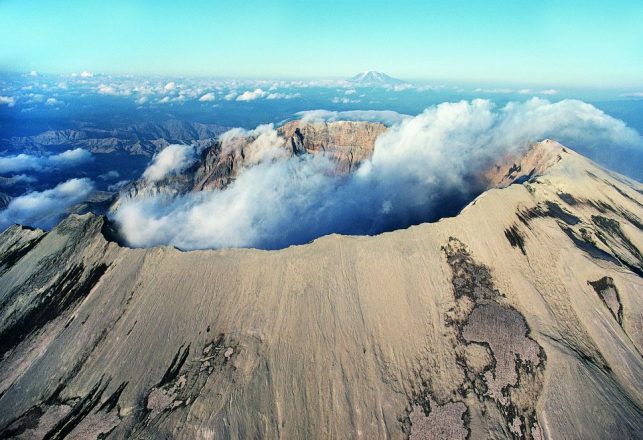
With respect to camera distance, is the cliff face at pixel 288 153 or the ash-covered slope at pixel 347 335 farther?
the cliff face at pixel 288 153

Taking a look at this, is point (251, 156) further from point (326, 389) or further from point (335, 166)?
point (326, 389)

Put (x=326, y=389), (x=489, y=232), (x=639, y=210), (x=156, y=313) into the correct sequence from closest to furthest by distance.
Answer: (x=326, y=389), (x=156, y=313), (x=489, y=232), (x=639, y=210)

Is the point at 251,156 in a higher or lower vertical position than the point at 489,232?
lower

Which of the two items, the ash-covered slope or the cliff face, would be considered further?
the cliff face

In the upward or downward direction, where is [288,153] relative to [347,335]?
downward

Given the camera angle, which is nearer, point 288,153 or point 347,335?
point 347,335

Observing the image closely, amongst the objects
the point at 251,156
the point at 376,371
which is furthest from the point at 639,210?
the point at 251,156

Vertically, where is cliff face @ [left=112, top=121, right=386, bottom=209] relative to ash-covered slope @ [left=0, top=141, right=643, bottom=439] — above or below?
below

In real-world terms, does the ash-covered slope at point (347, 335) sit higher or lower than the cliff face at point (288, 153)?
higher
